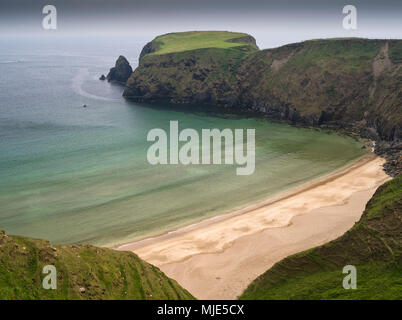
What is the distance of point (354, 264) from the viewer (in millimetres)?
38156

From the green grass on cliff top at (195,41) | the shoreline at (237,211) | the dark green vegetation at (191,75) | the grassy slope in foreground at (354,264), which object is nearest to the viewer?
the grassy slope in foreground at (354,264)

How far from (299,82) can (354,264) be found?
8567cm

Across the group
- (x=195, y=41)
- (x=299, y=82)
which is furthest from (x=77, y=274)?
(x=195, y=41)

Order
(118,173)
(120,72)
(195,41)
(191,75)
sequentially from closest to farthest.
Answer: (118,173)
(191,75)
(195,41)
(120,72)

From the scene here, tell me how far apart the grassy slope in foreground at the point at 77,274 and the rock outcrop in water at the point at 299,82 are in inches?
2150

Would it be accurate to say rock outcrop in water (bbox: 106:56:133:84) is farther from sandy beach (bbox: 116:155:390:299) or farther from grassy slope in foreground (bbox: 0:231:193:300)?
grassy slope in foreground (bbox: 0:231:193:300)

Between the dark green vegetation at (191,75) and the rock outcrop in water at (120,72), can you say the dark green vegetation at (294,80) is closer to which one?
the dark green vegetation at (191,75)

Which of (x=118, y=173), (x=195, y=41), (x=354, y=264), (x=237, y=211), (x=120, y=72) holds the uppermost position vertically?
(x=195, y=41)

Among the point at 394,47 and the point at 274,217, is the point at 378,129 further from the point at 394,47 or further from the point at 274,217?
the point at 274,217

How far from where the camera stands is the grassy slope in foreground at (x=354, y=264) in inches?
1353

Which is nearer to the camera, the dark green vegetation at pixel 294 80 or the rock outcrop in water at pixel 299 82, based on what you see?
the rock outcrop in water at pixel 299 82

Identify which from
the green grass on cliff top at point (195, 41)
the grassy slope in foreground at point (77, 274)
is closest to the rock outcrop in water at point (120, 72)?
the green grass on cliff top at point (195, 41)

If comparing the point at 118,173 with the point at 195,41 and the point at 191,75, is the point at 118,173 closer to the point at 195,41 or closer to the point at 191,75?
the point at 191,75
